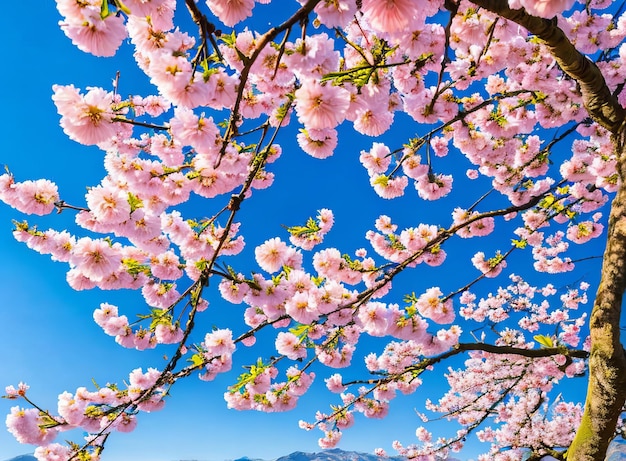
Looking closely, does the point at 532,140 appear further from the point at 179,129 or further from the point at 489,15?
the point at 179,129

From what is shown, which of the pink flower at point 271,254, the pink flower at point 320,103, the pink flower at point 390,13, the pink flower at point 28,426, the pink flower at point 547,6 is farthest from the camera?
the pink flower at point 28,426

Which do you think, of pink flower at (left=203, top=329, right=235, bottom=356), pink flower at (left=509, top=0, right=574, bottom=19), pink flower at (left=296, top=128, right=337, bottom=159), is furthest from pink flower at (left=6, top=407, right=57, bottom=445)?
pink flower at (left=509, top=0, right=574, bottom=19)

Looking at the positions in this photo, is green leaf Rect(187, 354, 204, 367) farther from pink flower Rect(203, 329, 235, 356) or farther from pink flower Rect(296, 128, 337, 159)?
pink flower Rect(296, 128, 337, 159)

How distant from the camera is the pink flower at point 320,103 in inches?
75.6

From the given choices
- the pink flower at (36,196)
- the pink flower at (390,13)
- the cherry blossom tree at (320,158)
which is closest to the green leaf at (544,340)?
the cherry blossom tree at (320,158)

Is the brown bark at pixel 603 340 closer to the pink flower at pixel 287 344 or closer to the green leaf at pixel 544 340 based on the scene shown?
the green leaf at pixel 544 340

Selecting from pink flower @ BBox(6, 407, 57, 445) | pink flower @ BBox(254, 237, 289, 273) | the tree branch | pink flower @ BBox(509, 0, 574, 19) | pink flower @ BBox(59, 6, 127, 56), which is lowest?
pink flower @ BBox(6, 407, 57, 445)


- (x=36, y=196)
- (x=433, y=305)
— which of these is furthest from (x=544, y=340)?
(x=36, y=196)

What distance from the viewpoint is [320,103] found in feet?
6.46

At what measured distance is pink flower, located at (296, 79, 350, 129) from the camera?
6.30 feet

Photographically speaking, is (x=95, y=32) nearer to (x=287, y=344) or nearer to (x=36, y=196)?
(x=36, y=196)

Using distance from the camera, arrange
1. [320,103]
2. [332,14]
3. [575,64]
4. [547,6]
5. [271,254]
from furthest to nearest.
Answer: [271,254] → [575,64] → [320,103] → [332,14] → [547,6]

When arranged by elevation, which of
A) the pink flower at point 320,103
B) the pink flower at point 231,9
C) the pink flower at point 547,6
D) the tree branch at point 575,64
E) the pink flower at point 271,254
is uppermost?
the tree branch at point 575,64

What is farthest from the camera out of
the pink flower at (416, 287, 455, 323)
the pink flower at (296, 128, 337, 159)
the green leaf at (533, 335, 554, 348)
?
the pink flower at (416, 287, 455, 323)
